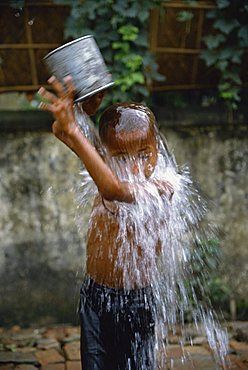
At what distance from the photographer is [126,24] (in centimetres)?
427

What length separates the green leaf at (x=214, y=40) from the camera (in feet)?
14.3

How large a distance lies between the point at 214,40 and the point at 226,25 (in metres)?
0.13

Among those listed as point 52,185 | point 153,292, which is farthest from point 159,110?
point 153,292

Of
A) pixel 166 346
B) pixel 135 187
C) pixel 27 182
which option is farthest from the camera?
pixel 27 182

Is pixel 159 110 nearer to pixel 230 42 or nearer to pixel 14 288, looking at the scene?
pixel 230 42

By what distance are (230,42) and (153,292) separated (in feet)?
8.02

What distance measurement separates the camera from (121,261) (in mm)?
2434

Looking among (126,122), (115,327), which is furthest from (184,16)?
(115,327)

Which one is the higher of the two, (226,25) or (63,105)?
(226,25)

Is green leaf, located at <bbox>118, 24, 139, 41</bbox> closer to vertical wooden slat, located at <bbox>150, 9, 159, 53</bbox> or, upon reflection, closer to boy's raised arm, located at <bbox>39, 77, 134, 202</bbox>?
vertical wooden slat, located at <bbox>150, 9, 159, 53</bbox>

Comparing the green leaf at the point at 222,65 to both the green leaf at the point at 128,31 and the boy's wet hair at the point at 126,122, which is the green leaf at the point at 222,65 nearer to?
the green leaf at the point at 128,31

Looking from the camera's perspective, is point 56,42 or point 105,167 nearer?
point 105,167

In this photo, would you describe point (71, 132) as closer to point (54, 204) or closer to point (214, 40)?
point (54, 204)

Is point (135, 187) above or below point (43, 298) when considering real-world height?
above
